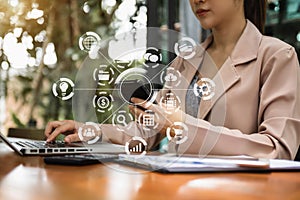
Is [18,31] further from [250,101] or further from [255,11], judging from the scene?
[250,101]

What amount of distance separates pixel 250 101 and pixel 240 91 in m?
0.04

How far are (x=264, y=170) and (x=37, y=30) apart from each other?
275cm

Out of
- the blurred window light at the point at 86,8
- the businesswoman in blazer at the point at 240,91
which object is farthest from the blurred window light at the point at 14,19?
the businesswoman in blazer at the point at 240,91

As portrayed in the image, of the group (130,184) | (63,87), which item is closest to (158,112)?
(130,184)

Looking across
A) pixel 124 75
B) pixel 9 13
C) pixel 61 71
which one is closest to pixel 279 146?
pixel 124 75

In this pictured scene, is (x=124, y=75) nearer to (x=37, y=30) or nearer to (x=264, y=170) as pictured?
(x=264, y=170)

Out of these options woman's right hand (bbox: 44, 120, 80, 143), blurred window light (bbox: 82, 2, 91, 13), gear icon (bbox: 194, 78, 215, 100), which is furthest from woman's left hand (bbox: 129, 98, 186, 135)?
blurred window light (bbox: 82, 2, 91, 13)

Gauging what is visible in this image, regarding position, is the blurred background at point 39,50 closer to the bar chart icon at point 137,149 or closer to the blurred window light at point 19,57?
the blurred window light at point 19,57

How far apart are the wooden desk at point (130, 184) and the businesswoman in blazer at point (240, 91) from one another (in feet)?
0.83

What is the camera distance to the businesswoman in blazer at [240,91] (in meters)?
1.11

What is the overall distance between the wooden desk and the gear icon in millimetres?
446

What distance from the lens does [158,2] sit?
2.97 m

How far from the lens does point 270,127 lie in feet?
4.03
